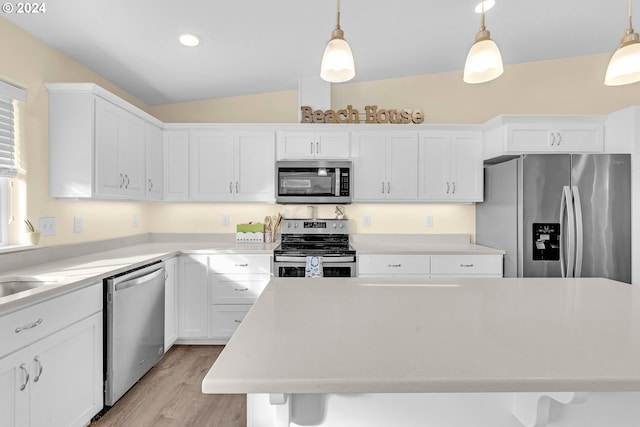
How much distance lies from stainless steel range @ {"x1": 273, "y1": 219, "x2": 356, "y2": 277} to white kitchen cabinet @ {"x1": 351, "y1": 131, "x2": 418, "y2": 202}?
0.49m

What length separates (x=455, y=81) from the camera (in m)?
3.73

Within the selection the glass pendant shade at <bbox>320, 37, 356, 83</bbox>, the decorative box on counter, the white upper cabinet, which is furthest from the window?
the white upper cabinet

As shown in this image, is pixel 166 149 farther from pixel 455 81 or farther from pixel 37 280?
pixel 455 81

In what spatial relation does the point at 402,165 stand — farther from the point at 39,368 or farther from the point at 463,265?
the point at 39,368

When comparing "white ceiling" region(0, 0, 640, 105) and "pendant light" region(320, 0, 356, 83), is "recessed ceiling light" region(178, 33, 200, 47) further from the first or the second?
"pendant light" region(320, 0, 356, 83)

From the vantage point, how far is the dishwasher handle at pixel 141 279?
86.0 inches

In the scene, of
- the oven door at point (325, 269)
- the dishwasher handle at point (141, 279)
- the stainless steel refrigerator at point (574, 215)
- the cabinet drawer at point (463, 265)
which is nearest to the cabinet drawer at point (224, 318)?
the oven door at point (325, 269)

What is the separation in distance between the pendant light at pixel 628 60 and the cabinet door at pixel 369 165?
6.88 ft

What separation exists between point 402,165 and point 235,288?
1988 mm

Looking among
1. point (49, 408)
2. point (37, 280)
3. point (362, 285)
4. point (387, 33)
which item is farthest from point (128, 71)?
point (362, 285)

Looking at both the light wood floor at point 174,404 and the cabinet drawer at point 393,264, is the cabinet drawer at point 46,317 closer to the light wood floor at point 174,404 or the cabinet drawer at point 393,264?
the light wood floor at point 174,404

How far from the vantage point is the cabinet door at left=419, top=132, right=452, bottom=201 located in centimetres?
346

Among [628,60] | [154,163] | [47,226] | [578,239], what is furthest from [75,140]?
[578,239]

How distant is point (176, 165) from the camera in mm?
3494
